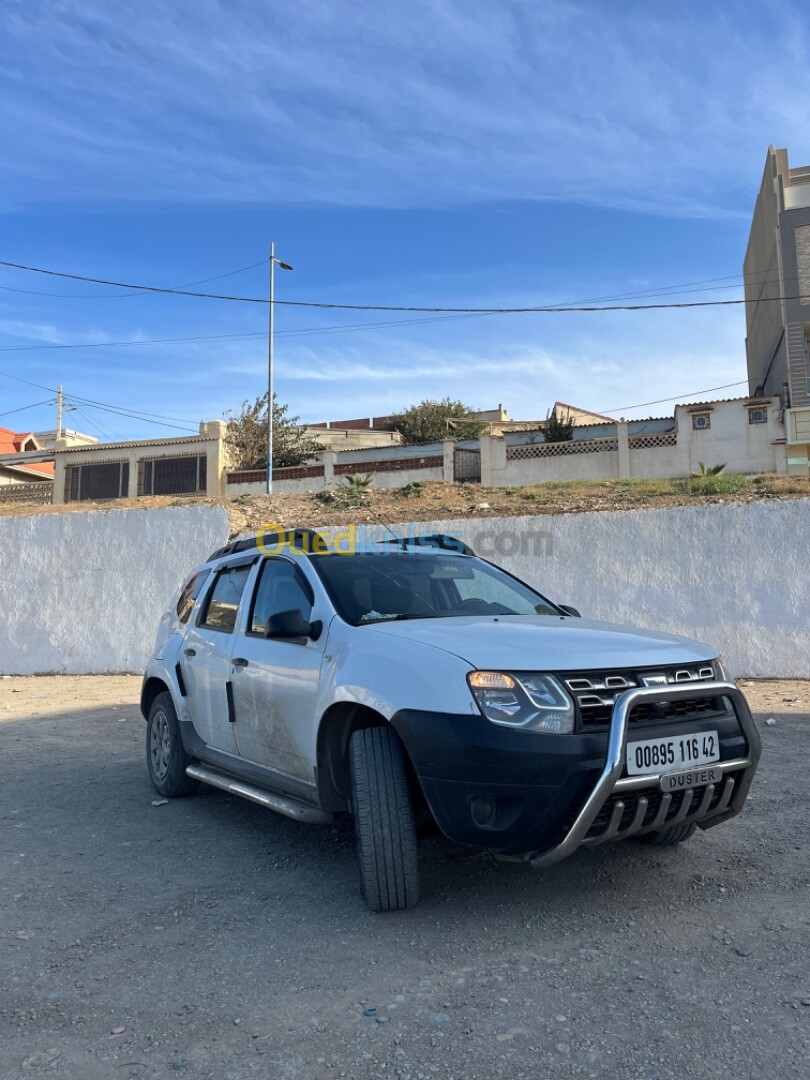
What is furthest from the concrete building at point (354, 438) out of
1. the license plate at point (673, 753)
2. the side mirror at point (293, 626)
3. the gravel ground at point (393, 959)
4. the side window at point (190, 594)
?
the license plate at point (673, 753)

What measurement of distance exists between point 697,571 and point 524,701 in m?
7.92

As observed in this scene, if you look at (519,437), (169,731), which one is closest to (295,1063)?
(169,731)

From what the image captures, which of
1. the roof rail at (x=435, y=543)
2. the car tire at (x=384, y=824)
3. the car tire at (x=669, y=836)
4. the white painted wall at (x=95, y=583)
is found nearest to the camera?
the car tire at (x=384, y=824)

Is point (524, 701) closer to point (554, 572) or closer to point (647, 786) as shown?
point (647, 786)

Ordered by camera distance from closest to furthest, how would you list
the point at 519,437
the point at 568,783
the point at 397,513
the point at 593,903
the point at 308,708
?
1. the point at 568,783
2. the point at 593,903
3. the point at 308,708
4. the point at 397,513
5. the point at 519,437

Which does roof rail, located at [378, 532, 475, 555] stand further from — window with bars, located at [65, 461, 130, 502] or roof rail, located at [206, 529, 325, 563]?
window with bars, located at [65, 461, 130, 502]

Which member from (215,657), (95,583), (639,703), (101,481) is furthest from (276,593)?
(101,481)

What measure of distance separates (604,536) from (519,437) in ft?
60.9

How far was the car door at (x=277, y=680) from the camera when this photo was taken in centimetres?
397

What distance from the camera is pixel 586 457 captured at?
24.5m

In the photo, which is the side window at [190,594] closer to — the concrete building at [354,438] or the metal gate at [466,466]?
the metal gate at [466,466]

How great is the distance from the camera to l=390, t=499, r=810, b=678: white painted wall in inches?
394

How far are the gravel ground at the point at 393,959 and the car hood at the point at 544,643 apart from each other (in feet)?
3.47

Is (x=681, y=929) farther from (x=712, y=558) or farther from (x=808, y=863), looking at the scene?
(x=712, y=558)
